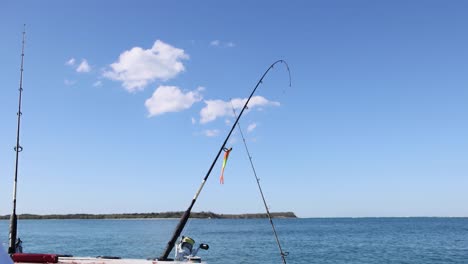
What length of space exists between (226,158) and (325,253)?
38.7 metres

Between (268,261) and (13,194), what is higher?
(13,194)

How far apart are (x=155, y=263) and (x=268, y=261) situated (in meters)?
28.1

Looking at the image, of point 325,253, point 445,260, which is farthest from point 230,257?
point 445,260

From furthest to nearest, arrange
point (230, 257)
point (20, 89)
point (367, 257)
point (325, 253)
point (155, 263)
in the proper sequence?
1. point (325, 253)
2. point (367, 257)
3. point (230, 257)
4. point (20, 89)
5. point (155, 263)

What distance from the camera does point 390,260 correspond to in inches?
1663

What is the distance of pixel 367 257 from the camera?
4438cm

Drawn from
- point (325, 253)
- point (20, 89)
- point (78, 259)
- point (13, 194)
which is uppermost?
point (20, 89)

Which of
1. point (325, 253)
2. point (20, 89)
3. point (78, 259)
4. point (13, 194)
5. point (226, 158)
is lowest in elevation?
point (325, 253)

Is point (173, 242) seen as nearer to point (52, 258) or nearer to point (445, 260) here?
point (52, 258)

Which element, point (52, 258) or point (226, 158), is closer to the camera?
point (52, 258)

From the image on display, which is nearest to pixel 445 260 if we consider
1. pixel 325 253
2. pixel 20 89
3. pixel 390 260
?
pixel 390 260

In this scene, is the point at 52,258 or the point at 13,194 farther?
the point at 13,194

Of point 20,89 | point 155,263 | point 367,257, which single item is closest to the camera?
point 155,263

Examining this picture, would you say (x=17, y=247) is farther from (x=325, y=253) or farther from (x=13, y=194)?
(x=325, y=253)
